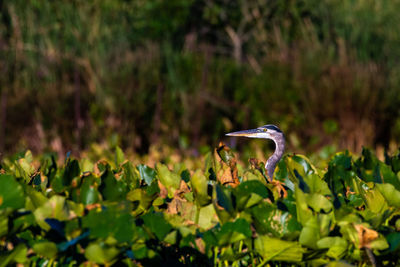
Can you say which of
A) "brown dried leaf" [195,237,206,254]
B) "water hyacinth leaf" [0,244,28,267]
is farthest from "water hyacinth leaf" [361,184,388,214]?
"water hyacinth leaf" [0,244,28,267]

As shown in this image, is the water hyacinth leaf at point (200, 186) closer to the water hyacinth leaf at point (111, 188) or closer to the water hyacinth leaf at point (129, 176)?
the water hyacinth leaf at point (111, 188)

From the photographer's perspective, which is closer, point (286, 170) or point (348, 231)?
point (348, 231)

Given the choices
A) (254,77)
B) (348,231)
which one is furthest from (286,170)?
(254,77)

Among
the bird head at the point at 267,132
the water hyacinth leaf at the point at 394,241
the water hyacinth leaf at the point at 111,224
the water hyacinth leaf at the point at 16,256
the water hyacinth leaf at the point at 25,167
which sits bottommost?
the bird head at the point at 267,132

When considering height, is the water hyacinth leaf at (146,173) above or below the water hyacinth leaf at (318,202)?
below

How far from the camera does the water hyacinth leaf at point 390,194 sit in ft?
7.23

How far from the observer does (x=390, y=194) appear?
7.32 feet

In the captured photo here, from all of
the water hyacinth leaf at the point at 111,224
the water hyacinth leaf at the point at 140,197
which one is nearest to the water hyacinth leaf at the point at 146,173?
the water hyacinth leaf at the point at 140,197

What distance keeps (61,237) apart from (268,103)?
6802mm

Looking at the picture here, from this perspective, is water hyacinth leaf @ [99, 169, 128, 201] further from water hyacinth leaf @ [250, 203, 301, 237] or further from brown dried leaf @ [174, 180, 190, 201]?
water hyacinth leaf @ [250, 203, 301, 237]

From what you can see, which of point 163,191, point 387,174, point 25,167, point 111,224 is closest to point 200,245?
point 111,224

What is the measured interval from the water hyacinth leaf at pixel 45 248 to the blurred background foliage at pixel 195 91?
532cm

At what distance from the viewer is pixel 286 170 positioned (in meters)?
2.69

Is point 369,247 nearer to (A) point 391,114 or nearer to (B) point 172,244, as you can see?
(B) point 172,244
